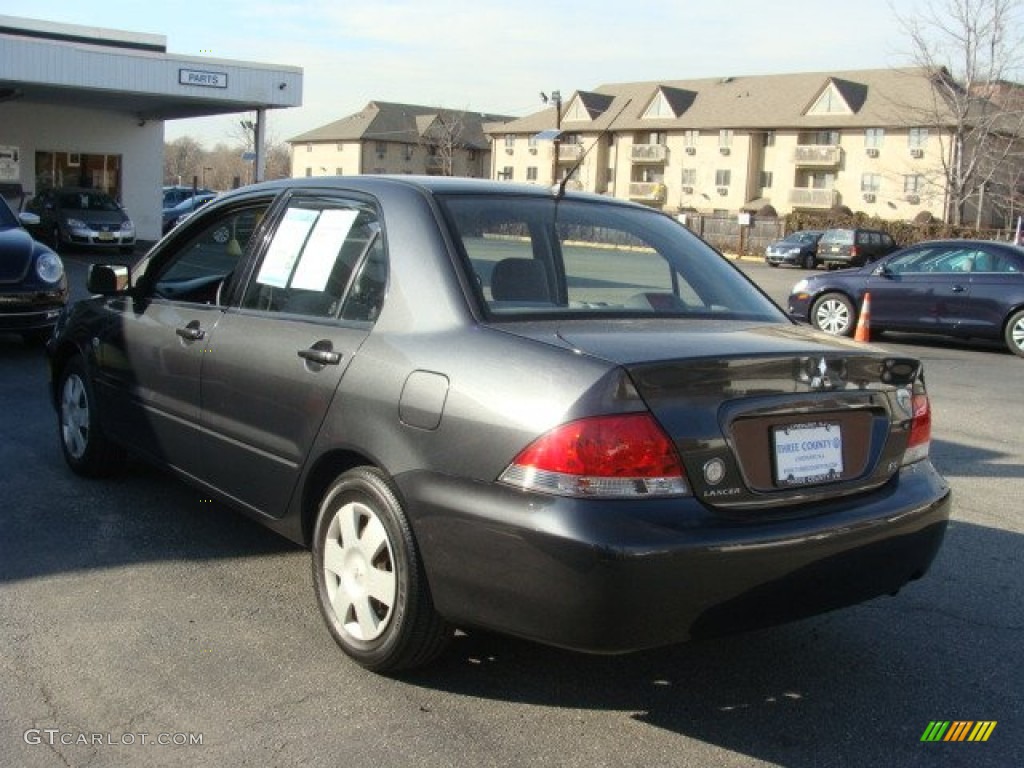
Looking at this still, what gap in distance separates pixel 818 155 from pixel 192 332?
69.9 m

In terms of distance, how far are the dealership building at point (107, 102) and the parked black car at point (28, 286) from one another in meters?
17.0

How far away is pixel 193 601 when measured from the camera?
166 inches

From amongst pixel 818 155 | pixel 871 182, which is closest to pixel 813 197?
pixel 818 155

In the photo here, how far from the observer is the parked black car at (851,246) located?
133 ft

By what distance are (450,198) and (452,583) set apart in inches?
57.7

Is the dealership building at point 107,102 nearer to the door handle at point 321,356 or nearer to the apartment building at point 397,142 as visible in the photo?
the door handle at point 321,356

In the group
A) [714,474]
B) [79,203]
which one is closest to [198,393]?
[714,474]

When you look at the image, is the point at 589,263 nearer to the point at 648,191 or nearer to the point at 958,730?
the point at 958,730

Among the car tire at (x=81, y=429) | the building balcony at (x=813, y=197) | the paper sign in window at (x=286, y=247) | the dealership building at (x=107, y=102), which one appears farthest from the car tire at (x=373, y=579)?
the building balcony at (x=813, y=197)

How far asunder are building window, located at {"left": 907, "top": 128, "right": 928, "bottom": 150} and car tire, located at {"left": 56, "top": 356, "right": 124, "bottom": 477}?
66866 mm

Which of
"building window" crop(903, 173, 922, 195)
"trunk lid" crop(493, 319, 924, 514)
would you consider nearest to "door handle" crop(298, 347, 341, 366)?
"trunk lid" crop(493, 319, 924, 514)

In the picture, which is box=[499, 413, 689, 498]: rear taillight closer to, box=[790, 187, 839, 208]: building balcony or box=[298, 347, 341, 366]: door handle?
box=[298, 347, 341, 366]: door handle

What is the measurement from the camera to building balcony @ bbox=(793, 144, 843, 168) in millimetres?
69188

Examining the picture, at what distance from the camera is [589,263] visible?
173 inches
